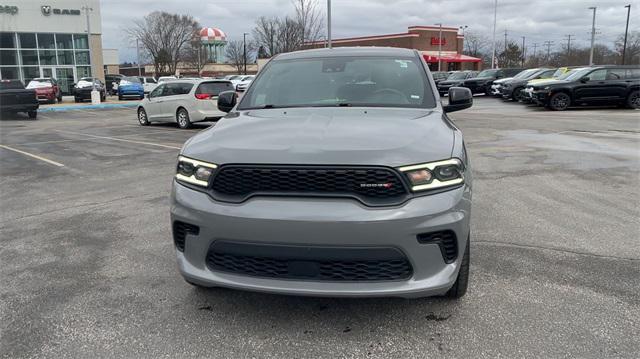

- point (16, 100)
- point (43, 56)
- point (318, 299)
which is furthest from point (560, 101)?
point (43, 56)

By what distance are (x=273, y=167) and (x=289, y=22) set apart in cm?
3708

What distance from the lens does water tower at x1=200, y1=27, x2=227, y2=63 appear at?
81.7m

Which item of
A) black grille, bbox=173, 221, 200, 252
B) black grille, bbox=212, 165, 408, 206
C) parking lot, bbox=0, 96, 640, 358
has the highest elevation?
black grille, bbox=212, 165, 408, 206

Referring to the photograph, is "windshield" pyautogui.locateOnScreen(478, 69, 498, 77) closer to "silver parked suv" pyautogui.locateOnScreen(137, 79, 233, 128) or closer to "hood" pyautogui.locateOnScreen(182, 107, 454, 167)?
"silver parked suv" pyautogui.locateOnScreen(137, 79, 233, 128)

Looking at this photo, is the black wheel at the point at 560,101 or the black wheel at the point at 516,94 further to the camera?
the black wheel at the point at 516,94

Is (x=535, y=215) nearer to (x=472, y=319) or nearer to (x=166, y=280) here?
(x=472, y=319)

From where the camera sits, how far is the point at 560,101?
20.4m

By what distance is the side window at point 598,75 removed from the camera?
20227mm

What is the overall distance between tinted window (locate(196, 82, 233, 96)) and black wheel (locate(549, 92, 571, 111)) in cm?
1293

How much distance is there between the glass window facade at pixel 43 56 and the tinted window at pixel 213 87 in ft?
87.6

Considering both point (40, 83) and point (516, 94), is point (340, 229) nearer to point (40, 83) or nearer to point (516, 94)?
point (516, 94)

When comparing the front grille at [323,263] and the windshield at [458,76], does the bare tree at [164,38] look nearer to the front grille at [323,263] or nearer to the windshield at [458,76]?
the windshield at [458,76]

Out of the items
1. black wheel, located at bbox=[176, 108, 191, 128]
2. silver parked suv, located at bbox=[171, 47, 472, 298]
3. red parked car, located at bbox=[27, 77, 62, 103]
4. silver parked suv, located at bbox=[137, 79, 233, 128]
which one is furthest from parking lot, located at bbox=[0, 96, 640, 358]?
red parked car, located at bbox=[27, 77, 62, 103]

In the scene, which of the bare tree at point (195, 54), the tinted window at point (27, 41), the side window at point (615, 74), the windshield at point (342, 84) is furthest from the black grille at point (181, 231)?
the bare tree at point (195, 54)
